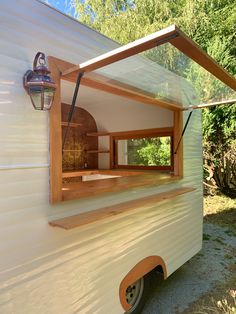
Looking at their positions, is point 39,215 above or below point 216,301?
above

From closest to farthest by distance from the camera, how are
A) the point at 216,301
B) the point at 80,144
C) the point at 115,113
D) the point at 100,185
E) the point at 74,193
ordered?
the point at 74,193 → the point at 100,185 → the point at 216,301 → the point at 115,113 → the point at 80,144

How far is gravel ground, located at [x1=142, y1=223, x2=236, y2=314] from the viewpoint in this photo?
301 cm

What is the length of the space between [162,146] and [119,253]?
236 centimetres

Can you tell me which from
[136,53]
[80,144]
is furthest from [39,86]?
[80,144]

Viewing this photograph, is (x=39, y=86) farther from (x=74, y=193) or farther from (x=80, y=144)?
(x=80, y=144)

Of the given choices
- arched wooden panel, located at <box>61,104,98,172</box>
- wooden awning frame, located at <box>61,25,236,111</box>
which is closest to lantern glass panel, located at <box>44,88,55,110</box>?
wooden awning frame, located at <box>61,25,236,111</box>

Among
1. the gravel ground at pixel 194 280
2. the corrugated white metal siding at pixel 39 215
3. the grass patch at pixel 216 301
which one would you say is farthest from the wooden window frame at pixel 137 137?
the corrugated white metal siding at pixel 39 215

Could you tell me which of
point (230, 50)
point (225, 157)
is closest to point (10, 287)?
point (225, 157)

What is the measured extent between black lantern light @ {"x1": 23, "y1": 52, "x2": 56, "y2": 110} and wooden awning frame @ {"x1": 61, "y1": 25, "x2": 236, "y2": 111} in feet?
0.76

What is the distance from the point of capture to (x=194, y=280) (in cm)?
352

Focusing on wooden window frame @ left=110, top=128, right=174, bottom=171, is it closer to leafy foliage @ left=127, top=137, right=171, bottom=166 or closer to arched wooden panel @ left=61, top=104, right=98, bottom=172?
leafy foliage @ left=127, top=137, right=171, bottom=166

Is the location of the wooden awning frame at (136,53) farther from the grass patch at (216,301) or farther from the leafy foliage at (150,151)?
the grass patch at (216,301)

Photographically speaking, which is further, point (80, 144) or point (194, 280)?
point (80, 144)

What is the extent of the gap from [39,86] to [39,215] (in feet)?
2.75
